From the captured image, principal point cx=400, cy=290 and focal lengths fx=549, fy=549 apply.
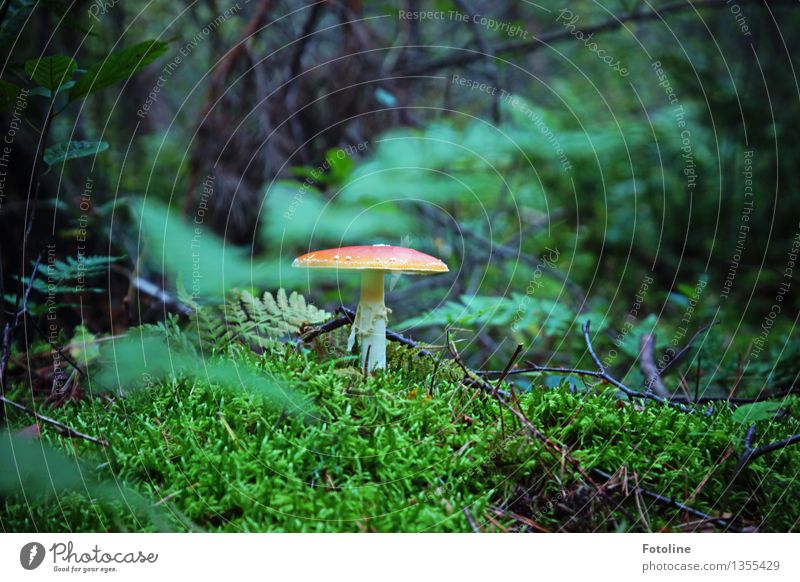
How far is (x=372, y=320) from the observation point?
1449 mm

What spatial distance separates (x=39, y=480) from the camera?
105 cm

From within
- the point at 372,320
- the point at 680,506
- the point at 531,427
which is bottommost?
the point at 680,506

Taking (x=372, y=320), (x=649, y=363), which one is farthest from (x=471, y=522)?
(x=649, y=363)

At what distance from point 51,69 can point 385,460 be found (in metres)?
1.15

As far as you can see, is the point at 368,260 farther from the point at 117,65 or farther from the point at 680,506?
the point at 680,506

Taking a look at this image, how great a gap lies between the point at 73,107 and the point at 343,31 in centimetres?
154

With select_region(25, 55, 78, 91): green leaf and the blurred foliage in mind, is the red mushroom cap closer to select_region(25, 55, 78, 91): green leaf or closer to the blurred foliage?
the blurred foliage

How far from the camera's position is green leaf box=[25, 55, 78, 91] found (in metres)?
1.23

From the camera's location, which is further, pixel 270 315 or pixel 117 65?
pixel 270 315

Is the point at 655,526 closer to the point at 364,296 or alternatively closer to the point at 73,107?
the point at 364,296

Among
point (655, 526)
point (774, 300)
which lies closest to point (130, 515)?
point (655, 526)

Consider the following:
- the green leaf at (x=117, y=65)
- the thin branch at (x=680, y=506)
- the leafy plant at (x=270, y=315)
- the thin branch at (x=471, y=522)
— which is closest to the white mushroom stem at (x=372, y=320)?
the leafy plant at (x=270, y=315)

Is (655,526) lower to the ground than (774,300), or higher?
higher
